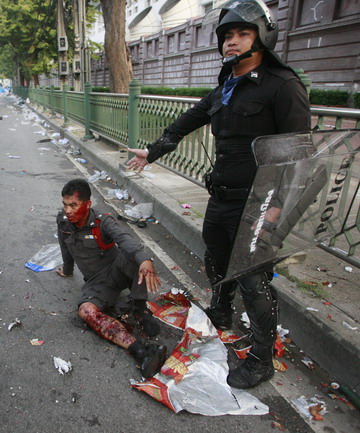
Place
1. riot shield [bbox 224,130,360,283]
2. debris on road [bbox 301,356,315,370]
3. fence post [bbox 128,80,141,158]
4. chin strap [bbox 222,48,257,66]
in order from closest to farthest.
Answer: riot shield [bbox 224,130,360,283] → chin strap [bbox 222,48,257,66] → debris on road [bbox 301,356,315,370] → fence post [bbox 128,80,141,158]

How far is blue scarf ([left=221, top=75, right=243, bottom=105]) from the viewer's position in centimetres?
203

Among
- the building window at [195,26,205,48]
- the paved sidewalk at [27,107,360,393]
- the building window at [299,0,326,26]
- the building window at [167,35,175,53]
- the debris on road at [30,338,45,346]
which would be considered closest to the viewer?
the paved sidewalk at [27,107,360,393]

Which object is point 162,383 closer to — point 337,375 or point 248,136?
point 337,375

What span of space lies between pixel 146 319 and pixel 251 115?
1530 millimetres

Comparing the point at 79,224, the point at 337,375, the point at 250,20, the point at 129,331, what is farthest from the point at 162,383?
the point at 250,20

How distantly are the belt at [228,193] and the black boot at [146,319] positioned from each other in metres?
0.97

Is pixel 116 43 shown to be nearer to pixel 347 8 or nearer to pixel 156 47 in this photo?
pixel 347 8

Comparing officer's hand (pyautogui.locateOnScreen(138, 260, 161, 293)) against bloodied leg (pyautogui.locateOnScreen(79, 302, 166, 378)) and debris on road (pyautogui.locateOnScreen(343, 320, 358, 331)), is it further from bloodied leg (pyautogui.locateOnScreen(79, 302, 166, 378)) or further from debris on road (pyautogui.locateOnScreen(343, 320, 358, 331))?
debris on road (pyautogui.locateOnScreen(343, 320, 358, 331))

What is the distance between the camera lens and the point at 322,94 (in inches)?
460

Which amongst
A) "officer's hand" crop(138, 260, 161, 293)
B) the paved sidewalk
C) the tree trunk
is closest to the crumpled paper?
"officer's hand" crop(138, 260, 161, 293)

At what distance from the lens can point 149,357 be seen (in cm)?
213

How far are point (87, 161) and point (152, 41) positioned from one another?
25.0 metres

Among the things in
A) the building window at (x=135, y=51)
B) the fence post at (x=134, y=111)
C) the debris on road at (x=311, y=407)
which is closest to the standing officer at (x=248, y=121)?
the debris on road at (x=311, y=407)

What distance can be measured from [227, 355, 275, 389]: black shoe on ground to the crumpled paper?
36 mm
